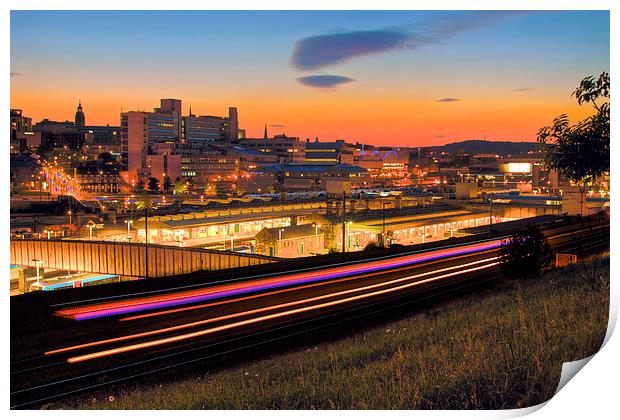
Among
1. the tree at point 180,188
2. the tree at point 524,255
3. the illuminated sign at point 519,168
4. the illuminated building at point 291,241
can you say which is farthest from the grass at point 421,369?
the illuminated sign at point 519,168

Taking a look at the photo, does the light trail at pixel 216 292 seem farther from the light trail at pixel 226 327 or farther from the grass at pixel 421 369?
the grass at pixel 421 369

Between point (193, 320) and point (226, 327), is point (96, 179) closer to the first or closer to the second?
point (193, 320)

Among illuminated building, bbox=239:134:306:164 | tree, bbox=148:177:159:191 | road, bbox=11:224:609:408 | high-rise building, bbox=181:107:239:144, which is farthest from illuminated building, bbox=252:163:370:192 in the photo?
road, bbox=11:224:609:408

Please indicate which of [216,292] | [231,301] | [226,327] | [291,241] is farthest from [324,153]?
[226,327]

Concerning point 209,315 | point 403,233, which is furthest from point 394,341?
point 403,233

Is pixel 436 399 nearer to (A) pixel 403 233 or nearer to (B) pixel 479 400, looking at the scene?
(B) pixel 479 400

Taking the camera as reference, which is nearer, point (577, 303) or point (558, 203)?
point (577, 303)
